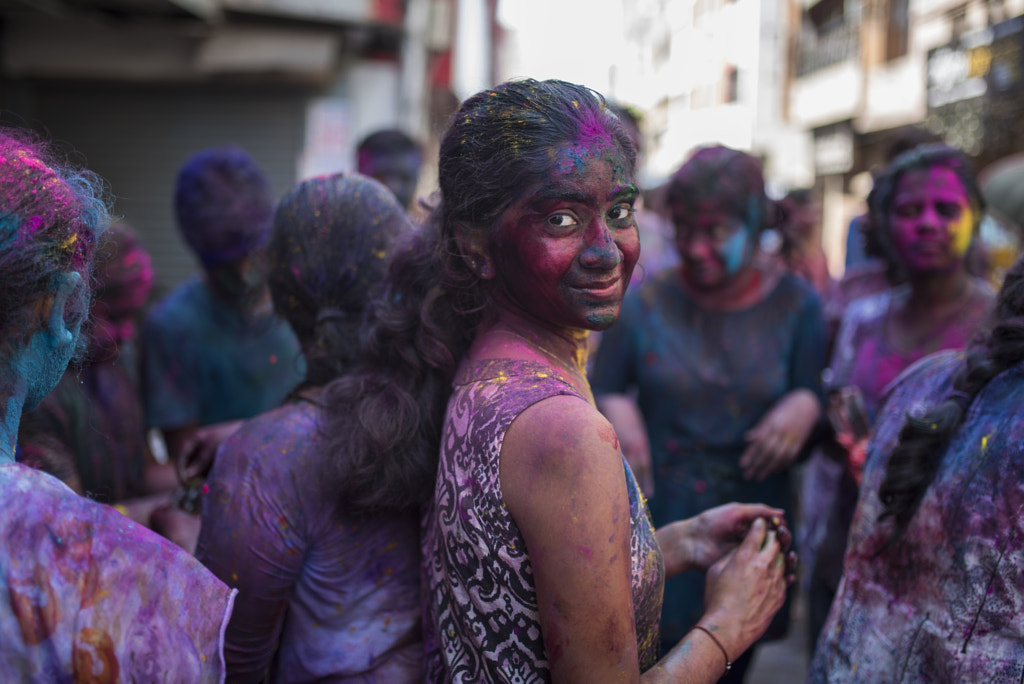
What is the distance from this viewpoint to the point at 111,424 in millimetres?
2863

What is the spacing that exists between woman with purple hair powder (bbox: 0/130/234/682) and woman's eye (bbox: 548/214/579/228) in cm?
81

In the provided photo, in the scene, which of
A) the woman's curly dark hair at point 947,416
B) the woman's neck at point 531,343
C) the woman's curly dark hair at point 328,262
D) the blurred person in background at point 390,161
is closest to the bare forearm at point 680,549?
the woman's curly dark hair at point 947,416

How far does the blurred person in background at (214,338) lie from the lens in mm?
3146

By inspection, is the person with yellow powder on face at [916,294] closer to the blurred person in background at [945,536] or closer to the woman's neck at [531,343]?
the blurred person in background at [945,536]

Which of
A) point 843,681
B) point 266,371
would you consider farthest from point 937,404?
point 266,371

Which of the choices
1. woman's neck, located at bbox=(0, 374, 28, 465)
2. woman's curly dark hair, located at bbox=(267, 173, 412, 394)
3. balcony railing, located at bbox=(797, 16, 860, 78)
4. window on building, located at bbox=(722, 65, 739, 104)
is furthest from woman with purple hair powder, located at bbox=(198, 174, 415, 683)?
window on building, located at bbox=(722, 65, 739, 104)

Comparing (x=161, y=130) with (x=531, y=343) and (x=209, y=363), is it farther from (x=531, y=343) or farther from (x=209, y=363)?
(x=531, y=343)

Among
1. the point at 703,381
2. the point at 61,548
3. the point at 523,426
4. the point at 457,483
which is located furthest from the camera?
the point at 703,381

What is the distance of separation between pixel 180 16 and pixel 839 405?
6.09m

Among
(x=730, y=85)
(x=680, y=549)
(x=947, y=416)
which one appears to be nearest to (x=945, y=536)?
(x=947, y=416)

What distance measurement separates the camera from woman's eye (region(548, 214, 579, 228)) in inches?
57.2

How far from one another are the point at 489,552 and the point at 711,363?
186cm

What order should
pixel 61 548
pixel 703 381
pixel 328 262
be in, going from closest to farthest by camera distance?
1. pixel 61 548
2. pixel 328 262
3. pixel 703 381

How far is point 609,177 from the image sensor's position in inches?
57.7
